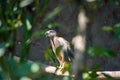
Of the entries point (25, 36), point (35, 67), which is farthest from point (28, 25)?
point (35, 67)

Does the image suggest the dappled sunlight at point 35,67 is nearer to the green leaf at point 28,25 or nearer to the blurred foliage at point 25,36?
the blurred foliage at point 25,36

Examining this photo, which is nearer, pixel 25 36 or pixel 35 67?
pixel 35 67

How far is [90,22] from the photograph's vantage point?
1.61 ft

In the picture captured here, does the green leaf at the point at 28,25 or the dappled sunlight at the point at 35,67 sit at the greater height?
the green leaf at the point at 28,25

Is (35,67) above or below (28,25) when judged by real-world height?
below

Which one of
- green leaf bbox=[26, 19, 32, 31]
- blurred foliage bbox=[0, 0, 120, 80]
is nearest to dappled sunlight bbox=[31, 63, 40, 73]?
blurred foliage bbox=[0, 0, 120, 80]

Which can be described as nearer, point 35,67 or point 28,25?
point 35,67

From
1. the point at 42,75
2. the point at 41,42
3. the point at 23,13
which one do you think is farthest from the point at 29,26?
the point at 41,42

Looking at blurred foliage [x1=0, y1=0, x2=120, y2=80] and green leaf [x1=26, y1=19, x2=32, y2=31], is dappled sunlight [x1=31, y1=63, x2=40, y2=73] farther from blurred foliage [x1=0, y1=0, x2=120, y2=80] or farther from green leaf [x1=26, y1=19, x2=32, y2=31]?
green leaf [x1=26, y1=19, x2=32, y2=31]

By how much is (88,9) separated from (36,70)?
117 millimetres

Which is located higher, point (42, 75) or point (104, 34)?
point (104, 34)

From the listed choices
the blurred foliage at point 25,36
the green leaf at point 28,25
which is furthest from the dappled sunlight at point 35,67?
the green leaf at point 28,25

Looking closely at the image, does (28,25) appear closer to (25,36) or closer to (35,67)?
(25,36)

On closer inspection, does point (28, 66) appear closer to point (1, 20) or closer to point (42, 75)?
point (42, 75)
